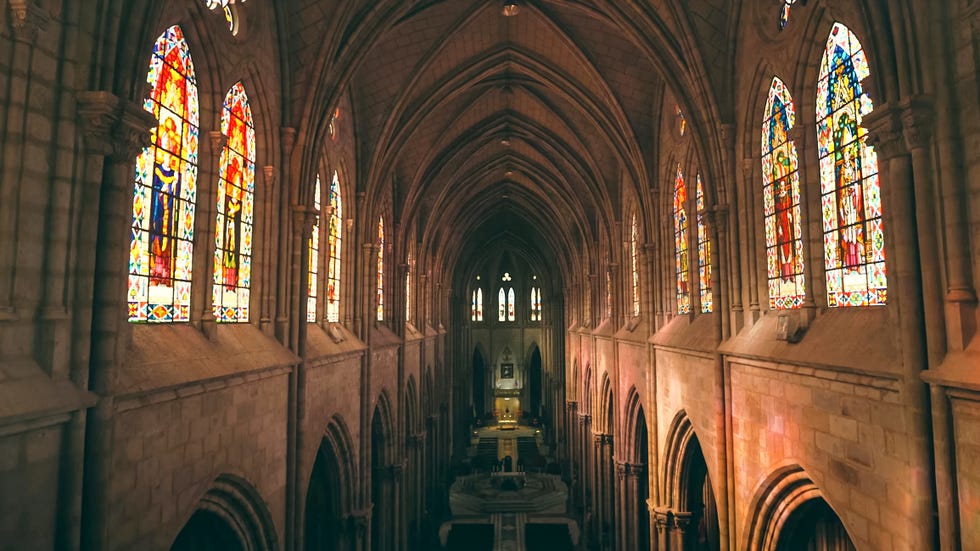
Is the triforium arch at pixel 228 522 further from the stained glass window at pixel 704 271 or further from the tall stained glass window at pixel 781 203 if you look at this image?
the stained glass window at pixel 704 271

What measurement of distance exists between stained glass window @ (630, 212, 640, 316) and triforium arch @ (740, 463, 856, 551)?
10.2m

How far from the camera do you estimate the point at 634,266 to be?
71.4 ft

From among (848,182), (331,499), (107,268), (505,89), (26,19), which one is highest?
(505,89)

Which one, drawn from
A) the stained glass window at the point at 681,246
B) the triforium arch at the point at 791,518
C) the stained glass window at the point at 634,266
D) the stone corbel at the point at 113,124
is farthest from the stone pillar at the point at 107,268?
the stained glass window at the point at 634,266

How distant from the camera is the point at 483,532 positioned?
92.5 ft

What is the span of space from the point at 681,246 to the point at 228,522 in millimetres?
12370

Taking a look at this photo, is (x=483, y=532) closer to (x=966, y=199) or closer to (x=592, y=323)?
(x=592, y=323)

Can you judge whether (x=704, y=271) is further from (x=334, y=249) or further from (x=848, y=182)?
(x=334, y=249)

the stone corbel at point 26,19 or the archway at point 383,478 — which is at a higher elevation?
the stone corbel at point 26,19

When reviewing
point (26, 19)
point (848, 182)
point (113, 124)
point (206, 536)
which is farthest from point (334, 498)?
point (848, 182)

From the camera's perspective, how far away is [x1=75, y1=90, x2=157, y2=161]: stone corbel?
254 inches

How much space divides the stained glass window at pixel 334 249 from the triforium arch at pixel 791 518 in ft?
34.5

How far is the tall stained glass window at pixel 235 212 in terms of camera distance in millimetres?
10523

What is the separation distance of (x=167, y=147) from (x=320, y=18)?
509cm
